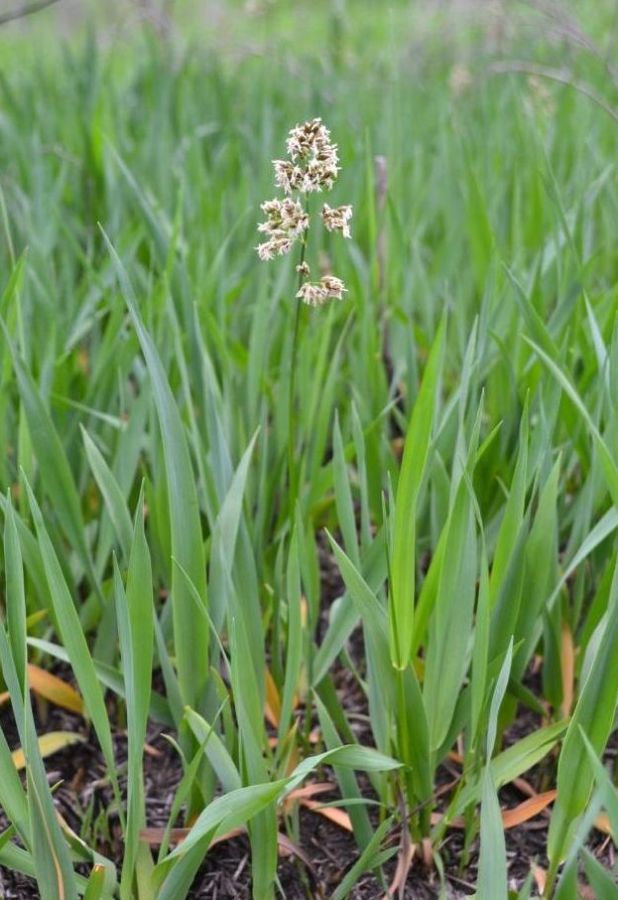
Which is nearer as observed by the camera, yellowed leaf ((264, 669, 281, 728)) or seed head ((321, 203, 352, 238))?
seed head ((321, 203, 352, 238))

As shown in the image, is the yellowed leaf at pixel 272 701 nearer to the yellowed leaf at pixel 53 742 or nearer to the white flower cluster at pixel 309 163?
the yellowed leaf at pixel 53 742

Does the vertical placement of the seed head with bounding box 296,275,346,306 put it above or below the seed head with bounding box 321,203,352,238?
below

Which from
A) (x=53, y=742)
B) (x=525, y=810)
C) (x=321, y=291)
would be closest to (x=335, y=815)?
(x=525, y=810)

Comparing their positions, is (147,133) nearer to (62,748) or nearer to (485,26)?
(62,748)

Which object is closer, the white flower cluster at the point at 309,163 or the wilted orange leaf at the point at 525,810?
the white flower cluster at the point at 309,163

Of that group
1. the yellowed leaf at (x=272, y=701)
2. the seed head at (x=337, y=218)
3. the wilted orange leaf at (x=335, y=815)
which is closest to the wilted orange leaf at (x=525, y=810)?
the wilted orange leaf at (x=335, y=815)

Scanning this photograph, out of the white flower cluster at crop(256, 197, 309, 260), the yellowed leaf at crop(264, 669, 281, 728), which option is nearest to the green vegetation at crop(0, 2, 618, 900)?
the yellowed leaf at crop(264, 669, 281, 728)

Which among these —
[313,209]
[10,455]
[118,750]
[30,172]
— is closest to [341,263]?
[313,209]

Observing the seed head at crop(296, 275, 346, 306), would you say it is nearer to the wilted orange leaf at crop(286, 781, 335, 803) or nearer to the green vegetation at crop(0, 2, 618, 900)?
the green vegetation at crop(0, 2, 618, 900)
